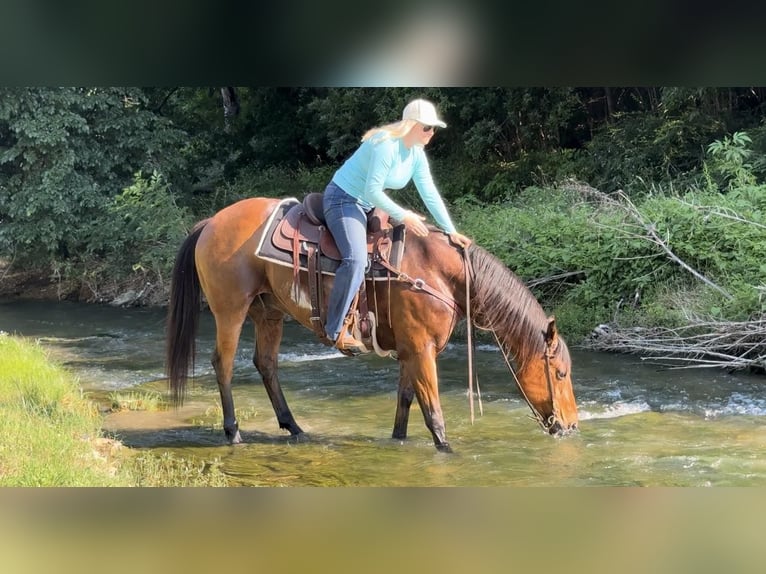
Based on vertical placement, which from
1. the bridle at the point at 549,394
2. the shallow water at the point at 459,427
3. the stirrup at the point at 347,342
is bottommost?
the shallow water at the point at 459,427

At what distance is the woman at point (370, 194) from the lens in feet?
12.9

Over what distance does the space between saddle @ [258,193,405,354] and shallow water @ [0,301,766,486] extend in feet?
2.44

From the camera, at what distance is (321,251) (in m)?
4.43

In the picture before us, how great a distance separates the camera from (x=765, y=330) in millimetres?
6176

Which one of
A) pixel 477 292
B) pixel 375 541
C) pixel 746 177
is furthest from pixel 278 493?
pixel 746 177

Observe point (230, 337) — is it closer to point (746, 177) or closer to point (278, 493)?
point (278, 493)

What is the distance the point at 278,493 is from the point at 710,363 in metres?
4.41

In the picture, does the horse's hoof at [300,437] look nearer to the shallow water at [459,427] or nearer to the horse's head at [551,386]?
the shallow water at [459,427]

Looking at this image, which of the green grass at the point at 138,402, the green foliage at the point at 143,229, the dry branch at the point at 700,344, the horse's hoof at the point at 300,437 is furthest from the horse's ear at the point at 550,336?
the green foliage at the point at 143,229

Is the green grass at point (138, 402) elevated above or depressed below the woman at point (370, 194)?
below

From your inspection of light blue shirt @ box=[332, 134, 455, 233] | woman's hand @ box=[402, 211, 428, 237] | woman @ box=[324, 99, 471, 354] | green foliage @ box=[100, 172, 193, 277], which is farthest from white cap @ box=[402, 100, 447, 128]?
green foliage @ box=[100, 172, 193, 277]

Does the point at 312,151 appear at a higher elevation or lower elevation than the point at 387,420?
higher

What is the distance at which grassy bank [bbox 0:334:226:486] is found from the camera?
3.69 metres

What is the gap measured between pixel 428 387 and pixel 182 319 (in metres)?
1.69
